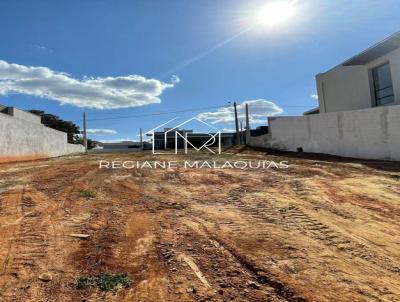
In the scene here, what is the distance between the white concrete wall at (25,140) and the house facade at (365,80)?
62.6ft

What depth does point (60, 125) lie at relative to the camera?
47969mm

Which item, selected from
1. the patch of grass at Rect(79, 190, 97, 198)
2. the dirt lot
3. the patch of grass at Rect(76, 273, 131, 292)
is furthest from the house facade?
the patch of grass at Rect(76, 273, 131, 292)

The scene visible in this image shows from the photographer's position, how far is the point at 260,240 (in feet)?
18.8

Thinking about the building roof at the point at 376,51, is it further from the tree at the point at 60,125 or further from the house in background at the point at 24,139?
the tree at the point at 60,125

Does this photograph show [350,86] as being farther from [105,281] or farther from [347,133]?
[105,281]

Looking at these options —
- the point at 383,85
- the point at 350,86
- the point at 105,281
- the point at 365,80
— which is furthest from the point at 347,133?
the point at 105,281

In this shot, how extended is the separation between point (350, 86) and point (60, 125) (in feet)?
123

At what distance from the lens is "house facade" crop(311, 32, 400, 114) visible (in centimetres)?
1830

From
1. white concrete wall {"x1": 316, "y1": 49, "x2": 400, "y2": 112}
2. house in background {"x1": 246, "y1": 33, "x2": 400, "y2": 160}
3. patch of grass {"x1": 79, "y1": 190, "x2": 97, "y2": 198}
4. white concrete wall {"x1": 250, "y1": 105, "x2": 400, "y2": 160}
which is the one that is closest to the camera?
patch of grass {"x1": 79, "y1": 190, "x2": 97, "y2": 198}

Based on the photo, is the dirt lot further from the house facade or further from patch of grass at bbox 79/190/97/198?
the house facade

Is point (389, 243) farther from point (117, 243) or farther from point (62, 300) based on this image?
point (62, 300)

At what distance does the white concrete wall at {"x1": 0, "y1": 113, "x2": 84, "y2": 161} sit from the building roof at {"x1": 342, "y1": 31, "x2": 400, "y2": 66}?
19.1 meters

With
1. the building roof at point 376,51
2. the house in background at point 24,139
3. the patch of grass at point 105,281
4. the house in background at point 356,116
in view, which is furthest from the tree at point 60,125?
the patch of grass at point 105,281

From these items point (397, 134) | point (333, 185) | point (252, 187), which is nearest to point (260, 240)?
point (252, 187)
